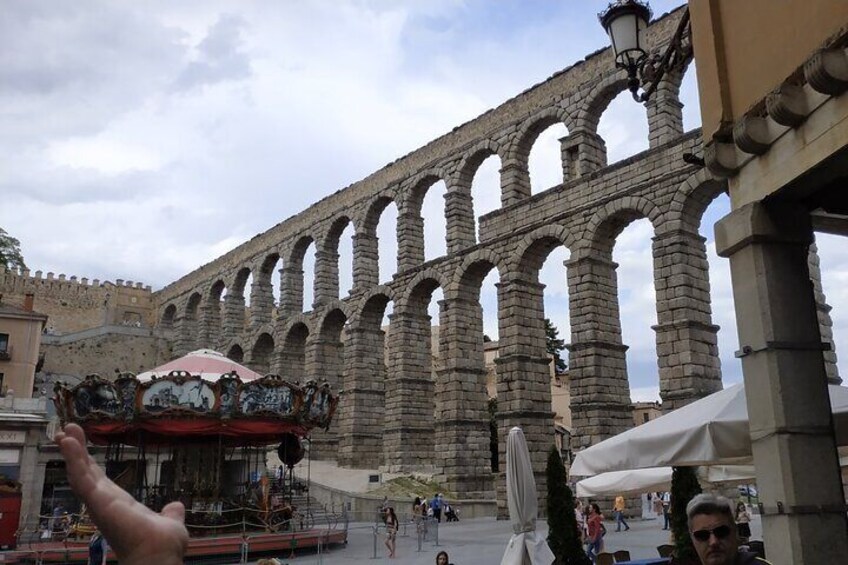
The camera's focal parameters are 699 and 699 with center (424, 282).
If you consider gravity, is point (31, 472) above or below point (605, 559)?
above

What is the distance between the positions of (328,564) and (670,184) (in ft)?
43.3

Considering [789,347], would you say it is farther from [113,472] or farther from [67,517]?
[113,472]

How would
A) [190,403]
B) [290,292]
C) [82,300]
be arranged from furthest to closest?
[82,300], [290,292], [190,403]

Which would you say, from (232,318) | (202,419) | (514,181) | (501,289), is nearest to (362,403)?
(501,289)

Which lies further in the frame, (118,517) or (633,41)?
(633,41)

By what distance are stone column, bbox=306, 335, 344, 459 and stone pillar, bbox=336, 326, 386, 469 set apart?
225cm

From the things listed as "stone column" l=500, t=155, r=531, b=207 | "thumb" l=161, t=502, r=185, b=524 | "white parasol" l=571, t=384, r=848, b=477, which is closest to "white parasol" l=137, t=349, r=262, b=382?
"stone column" l=500, t=155, r=531, b=207

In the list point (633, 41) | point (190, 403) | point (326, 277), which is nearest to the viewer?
point (633, 41)

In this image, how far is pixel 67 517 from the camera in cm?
1834

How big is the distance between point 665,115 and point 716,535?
742 inches

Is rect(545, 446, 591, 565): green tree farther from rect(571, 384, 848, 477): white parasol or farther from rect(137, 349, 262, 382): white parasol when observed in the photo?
rect(137, 349, 262, 382): white parasol

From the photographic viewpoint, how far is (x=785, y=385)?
464 cm

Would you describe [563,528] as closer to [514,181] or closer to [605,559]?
[605,559]

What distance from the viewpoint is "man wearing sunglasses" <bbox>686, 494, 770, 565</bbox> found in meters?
3.10
